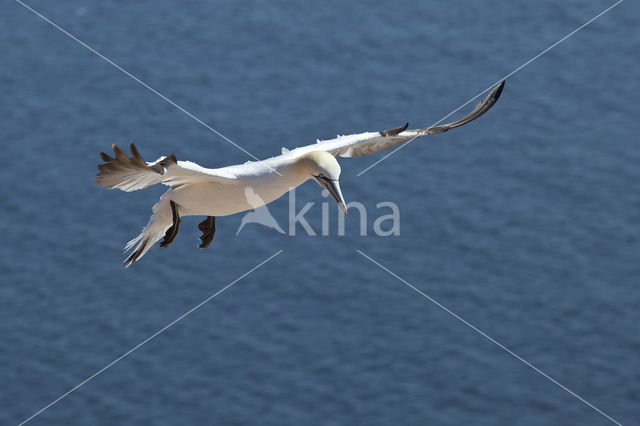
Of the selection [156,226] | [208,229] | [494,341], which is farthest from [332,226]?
[156,226]

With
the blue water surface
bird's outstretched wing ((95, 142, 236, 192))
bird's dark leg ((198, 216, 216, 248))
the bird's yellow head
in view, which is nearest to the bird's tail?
bird's dark leg ((198, 216, 216, 248))

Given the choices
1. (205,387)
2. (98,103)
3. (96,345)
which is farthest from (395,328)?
(98,103)

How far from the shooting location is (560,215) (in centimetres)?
2245

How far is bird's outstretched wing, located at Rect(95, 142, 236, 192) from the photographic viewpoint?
9.55 meters

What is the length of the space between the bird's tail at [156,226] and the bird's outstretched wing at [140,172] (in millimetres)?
807

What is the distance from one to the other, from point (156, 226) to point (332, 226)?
11.2m

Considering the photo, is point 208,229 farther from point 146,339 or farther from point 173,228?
point 146,339

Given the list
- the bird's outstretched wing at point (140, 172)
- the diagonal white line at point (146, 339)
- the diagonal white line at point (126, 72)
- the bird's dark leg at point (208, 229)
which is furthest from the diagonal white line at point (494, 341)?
the bird's outstretched wing at point (140, 172)

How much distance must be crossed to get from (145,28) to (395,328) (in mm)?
7339

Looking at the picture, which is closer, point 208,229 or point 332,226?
point 208,229

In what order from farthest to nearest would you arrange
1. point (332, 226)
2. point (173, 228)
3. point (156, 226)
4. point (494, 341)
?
point (332, 226), point (494, 341), point (156, 226), point (173, 228)

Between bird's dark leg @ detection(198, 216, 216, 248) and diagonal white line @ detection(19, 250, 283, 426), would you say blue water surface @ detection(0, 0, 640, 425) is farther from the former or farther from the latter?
bird's dark leg @ detection(198, 216, 216, 248)

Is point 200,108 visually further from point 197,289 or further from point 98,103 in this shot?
point 197,289

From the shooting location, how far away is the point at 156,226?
11.1 m
